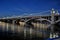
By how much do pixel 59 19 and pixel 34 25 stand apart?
8.17ft

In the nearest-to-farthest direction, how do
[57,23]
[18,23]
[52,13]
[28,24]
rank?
[52,13] < [57,23] < [28,24] < [18,23]

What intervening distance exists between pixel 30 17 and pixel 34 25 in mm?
1650

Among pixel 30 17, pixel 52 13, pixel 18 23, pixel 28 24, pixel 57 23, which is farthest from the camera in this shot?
pixel 18 23

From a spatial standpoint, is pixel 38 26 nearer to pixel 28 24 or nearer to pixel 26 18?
pixel 28 24

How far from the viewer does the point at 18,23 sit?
9375 mm

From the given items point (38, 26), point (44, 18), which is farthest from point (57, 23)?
point (38, 26)

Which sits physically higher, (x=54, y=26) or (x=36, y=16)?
(x=36, y=16)

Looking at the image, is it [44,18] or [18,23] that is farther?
[18,23]

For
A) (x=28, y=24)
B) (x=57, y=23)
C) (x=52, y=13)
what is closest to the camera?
(x=52, y=13)

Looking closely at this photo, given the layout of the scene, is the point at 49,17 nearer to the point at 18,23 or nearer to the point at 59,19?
the point at 59,19

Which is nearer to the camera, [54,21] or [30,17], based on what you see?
[54,21]

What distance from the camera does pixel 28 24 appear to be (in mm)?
8594

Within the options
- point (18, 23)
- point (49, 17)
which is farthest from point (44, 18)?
point (18, 23)

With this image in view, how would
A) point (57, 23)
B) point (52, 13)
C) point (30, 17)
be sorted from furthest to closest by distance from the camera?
1. point (30, 17)
2. point (57, 23)
3. point (52, 13)
